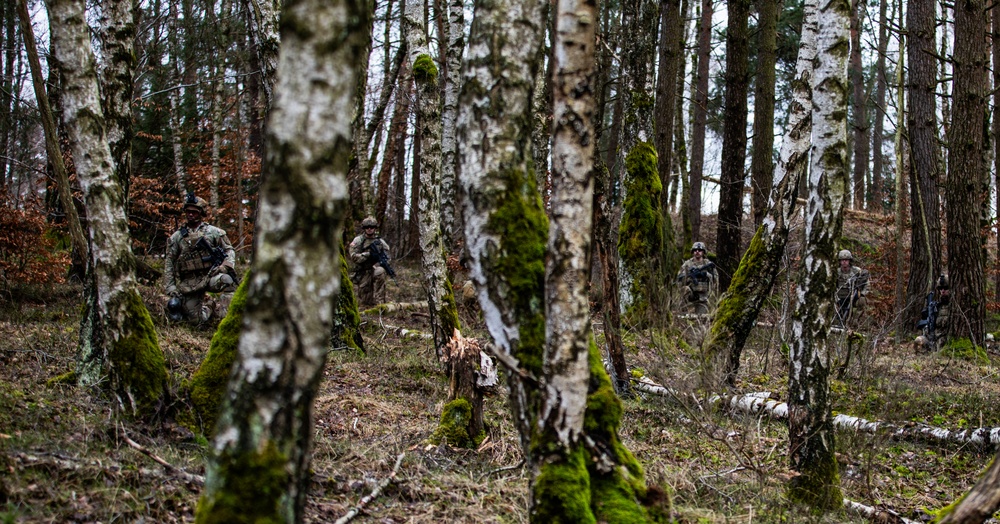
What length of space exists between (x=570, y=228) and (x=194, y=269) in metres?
7.66

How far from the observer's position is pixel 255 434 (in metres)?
2.21

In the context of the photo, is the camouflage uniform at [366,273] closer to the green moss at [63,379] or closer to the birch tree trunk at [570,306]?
the green moss at [63,379]

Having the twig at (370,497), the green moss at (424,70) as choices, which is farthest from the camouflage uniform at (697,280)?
the twig at (370,497)

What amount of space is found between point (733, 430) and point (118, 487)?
4626mm

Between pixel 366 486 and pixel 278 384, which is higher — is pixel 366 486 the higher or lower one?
the lower one

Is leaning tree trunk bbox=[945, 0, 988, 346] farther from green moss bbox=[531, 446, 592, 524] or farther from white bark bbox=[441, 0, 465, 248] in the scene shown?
green moss bbox=[531, 446, 592, 524]

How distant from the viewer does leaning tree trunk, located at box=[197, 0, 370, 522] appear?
85.0 inches

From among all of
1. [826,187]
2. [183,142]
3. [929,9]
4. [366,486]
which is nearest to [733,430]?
[826,187]

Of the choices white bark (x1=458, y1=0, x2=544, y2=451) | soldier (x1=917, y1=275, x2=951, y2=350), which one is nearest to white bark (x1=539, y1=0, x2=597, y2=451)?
white bark (x1=458, y1=0, x2=544, y2=451)

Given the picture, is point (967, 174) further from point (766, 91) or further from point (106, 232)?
point (106, 232)

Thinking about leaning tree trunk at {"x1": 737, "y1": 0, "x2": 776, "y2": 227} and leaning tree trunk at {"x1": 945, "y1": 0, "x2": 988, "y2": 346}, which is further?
leaning tree trunk at {"x1": 737, "y1": 0, "x2": 776, "y2": 227}

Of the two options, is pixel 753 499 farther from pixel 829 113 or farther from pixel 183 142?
pixel 183 142

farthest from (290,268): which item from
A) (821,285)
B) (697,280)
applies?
(697,280)

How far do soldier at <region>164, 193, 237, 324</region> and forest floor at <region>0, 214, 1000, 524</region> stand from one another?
1.35 feet
